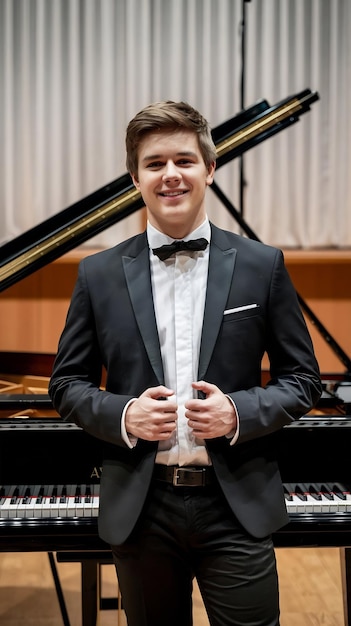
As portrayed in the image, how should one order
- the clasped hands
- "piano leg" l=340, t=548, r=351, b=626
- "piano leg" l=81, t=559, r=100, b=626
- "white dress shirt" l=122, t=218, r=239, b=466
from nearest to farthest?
the clasped hands
"white dress shirt" l=122, t=218, r=239, b=466
"piano leg" l=81, t=559, r=100, b=626
"piano leg" l=340, t=548, r=351, b=626

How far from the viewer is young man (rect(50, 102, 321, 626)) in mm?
1367

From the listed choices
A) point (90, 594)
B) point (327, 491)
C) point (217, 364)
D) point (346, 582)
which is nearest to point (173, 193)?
point (217, 364)

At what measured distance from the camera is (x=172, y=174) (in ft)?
4.44

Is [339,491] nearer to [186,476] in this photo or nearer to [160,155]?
[186,476]

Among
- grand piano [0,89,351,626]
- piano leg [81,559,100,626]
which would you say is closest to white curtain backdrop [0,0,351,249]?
grand piano [0,89,351,626]

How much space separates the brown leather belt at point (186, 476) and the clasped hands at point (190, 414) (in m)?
0.10

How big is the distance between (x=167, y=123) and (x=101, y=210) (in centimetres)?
126

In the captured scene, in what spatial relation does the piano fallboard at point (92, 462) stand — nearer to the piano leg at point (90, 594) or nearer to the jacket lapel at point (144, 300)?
the piano leg at point (90, 594)

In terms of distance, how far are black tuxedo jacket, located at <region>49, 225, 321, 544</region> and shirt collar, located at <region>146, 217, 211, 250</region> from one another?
0.03 m

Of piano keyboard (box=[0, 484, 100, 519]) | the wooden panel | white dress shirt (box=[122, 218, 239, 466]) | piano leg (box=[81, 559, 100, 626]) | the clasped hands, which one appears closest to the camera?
the clasped hands

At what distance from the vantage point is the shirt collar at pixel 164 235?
1471mm

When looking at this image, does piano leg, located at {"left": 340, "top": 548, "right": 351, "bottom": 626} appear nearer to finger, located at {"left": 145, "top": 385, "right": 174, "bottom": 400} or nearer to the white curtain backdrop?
finger, located at {"left": 145, "top": 385, "right": 174, "bottom": 400}

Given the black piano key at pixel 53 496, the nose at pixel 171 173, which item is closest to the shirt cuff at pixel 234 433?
the nose at pixel 171 173

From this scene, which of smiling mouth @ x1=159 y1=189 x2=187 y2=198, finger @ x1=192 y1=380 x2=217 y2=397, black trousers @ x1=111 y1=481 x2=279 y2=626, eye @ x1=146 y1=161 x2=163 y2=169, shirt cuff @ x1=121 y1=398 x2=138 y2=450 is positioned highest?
eye @ x1=146 y1=161 x2=163 y2=169
